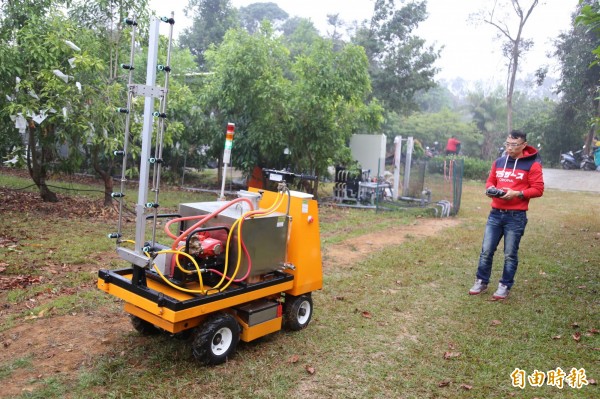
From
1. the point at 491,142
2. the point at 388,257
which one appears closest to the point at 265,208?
the point at 388,257

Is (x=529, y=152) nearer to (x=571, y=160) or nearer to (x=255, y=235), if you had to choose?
(x=255, y=235)

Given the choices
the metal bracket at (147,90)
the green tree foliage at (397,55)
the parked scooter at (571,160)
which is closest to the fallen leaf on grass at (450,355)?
the metal bracket at (147,90)

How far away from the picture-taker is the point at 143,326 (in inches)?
156

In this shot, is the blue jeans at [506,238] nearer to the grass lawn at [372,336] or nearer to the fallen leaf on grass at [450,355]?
the grass lawn at [372,336]

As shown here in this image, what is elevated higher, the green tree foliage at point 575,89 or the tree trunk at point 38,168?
the green tree foliage at point 575,89

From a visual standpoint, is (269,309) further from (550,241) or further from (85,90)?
(550,241)

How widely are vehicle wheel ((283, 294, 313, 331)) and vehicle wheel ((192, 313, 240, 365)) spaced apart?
0.66 metres

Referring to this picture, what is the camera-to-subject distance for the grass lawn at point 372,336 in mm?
3345

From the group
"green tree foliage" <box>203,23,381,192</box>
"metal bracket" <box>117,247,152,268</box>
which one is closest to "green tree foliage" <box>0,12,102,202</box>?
"green tree foliage" <box>203,23,381,192</box>

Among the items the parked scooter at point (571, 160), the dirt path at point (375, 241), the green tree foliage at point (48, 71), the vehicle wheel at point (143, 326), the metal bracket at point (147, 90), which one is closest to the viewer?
the metal bracket at point (147, 90)

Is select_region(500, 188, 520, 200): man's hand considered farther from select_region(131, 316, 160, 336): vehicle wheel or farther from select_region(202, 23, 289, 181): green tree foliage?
select_region(202, 23, 289, 181): green tree foliage

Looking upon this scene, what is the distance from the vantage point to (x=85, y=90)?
332 inches

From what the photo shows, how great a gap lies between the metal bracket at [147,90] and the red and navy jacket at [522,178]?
3.67 metres

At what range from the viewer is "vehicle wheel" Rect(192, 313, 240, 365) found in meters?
3.41
